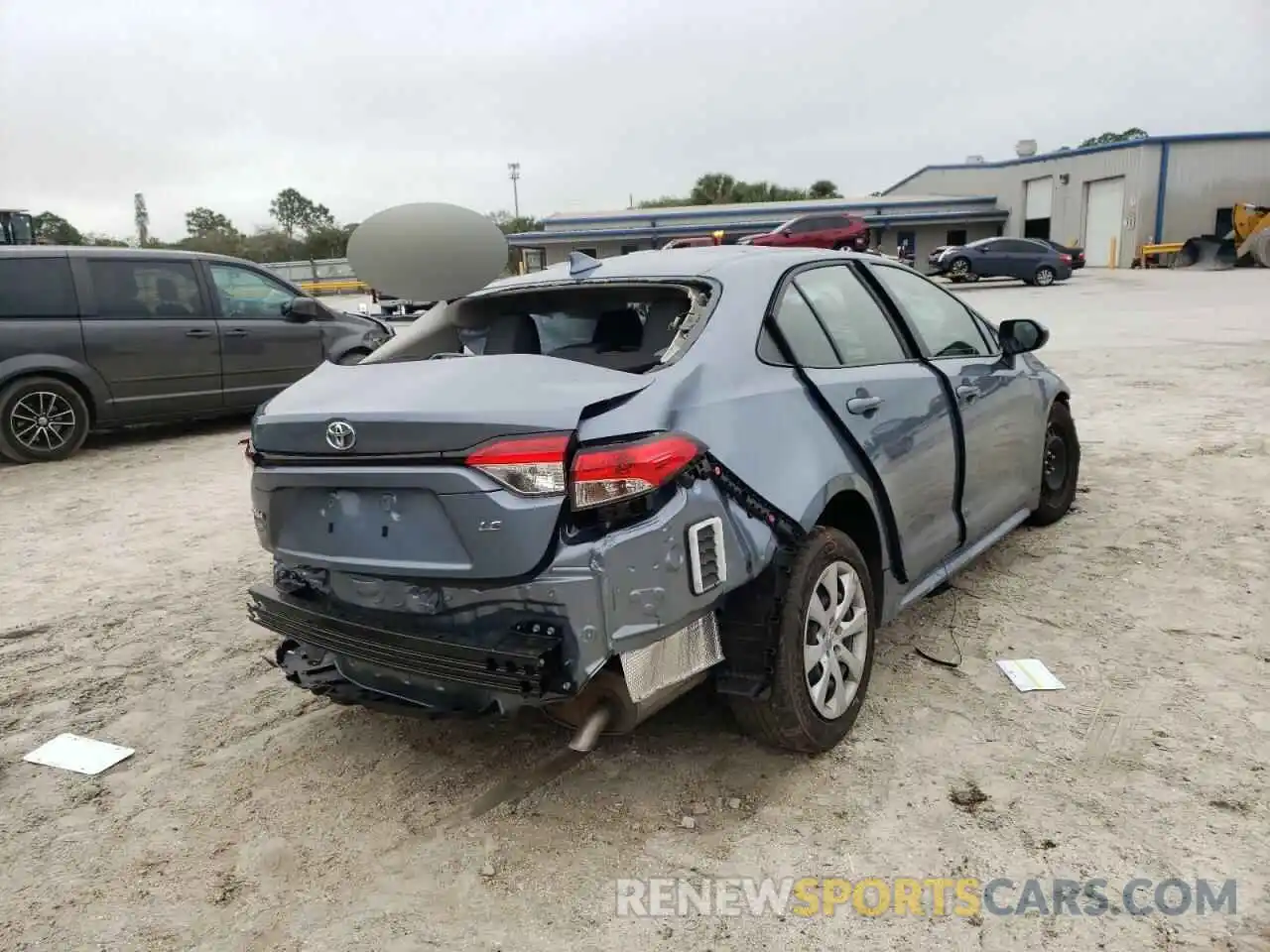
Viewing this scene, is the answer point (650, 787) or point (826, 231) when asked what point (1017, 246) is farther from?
point (650, 787)

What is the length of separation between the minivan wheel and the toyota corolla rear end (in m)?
6.30

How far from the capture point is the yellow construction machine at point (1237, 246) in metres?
30.3

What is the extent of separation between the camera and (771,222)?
4194cm

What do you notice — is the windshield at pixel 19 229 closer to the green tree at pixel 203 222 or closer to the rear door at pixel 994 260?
the rear door at pixel 994 260

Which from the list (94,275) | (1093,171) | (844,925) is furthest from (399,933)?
(1093,171)

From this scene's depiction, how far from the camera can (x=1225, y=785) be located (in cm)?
270

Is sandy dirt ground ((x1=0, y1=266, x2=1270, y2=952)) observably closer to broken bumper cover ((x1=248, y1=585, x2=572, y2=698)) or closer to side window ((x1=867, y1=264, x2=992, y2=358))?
broken bumper cover ((x1=248, y1=585, x2=572, y2=698))

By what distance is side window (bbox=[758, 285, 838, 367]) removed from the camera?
2.98 meters

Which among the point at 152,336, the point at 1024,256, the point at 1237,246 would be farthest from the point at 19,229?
the point at 1237,246

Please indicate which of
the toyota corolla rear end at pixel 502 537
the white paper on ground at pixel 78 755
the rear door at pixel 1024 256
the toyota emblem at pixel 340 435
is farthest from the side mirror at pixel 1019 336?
the rear door at pixel 1024 256

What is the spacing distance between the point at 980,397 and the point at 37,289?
24.8 feet

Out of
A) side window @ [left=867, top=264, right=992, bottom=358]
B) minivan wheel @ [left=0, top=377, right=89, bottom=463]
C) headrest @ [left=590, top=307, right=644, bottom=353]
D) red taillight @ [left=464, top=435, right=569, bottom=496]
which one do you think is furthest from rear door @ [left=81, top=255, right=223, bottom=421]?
red taillight @ [left=464, top=435, right=569, bottom=496]

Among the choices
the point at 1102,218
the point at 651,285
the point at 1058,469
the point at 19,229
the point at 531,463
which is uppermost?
the point at 19,229

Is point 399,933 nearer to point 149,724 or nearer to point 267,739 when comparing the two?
point 267,739
